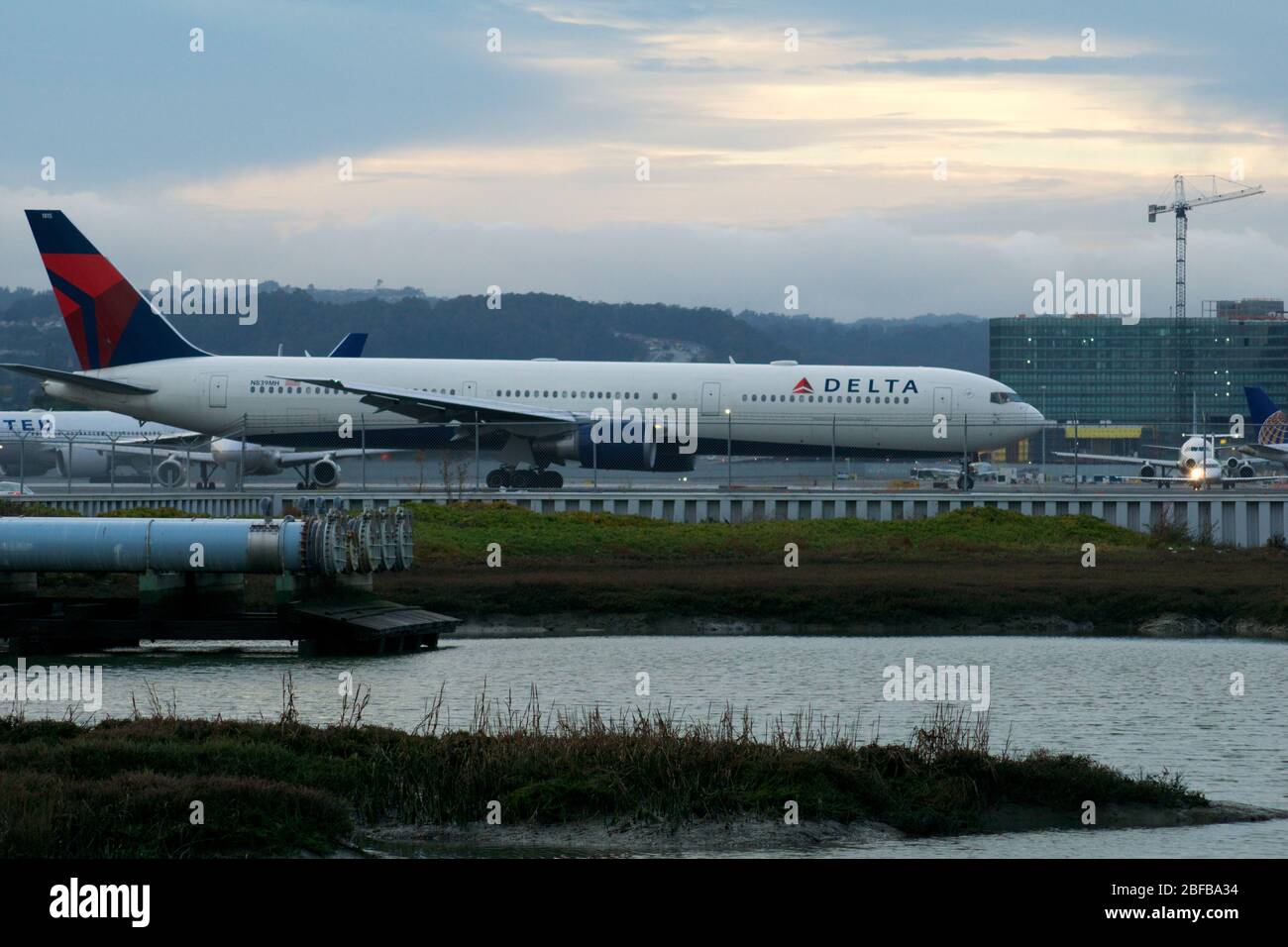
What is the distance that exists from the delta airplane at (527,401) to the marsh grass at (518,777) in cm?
3650

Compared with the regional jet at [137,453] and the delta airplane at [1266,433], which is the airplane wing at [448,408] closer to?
the regional jet at [137,453]

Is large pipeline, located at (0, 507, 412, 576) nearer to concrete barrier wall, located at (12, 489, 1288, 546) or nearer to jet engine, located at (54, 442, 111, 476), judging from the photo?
concrete barrier wall, located at (12, 489, 1288, 546)

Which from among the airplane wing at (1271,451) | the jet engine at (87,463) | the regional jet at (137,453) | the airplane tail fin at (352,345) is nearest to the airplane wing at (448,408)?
the regional jet at (137,453)

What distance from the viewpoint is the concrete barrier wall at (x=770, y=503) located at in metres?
48.0

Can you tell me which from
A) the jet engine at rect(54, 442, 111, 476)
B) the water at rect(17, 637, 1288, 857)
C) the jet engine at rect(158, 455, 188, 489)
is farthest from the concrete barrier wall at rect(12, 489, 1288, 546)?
the jet engine at rect(54, 442, 111, 476)

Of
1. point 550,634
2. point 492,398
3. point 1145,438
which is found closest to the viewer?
point 550,634

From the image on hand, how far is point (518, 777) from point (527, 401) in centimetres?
4033

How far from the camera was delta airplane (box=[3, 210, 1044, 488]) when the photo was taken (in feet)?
184

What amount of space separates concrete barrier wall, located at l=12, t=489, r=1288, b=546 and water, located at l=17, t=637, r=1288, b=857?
15.1 meters
